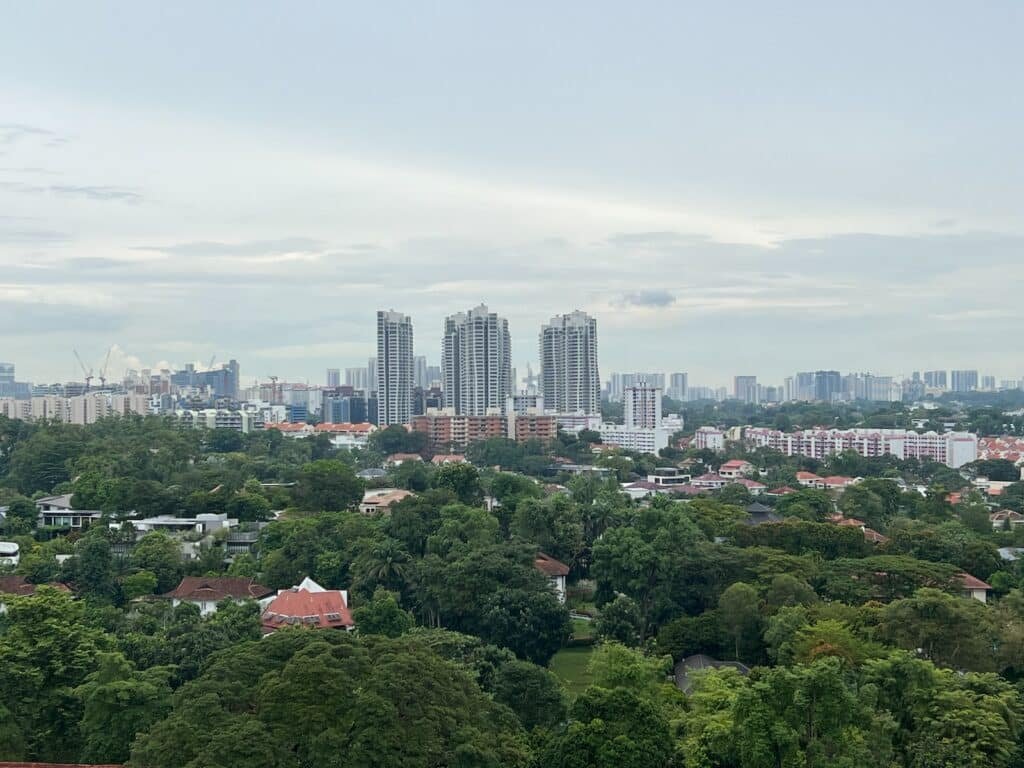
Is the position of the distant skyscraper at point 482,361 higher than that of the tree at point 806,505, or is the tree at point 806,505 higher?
the distant skyscraper at point 482,361

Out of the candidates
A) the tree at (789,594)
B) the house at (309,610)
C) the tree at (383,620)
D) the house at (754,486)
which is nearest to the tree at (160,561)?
the house at (309,610)

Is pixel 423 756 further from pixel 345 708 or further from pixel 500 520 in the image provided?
pixel 500 520

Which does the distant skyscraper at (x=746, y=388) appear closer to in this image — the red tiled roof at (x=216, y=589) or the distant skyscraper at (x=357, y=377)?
the distant skyscraper at (x=357, y=377)

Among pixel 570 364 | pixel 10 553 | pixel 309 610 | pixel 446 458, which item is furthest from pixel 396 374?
pixel 309 610

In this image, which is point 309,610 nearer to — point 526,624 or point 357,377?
point 526,624

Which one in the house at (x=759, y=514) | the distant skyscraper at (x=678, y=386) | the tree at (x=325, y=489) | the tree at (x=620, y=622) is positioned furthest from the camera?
A: the distant skyscraper at (x=678, y=386)

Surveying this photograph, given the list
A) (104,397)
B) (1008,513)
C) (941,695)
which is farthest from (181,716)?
(104,397)
